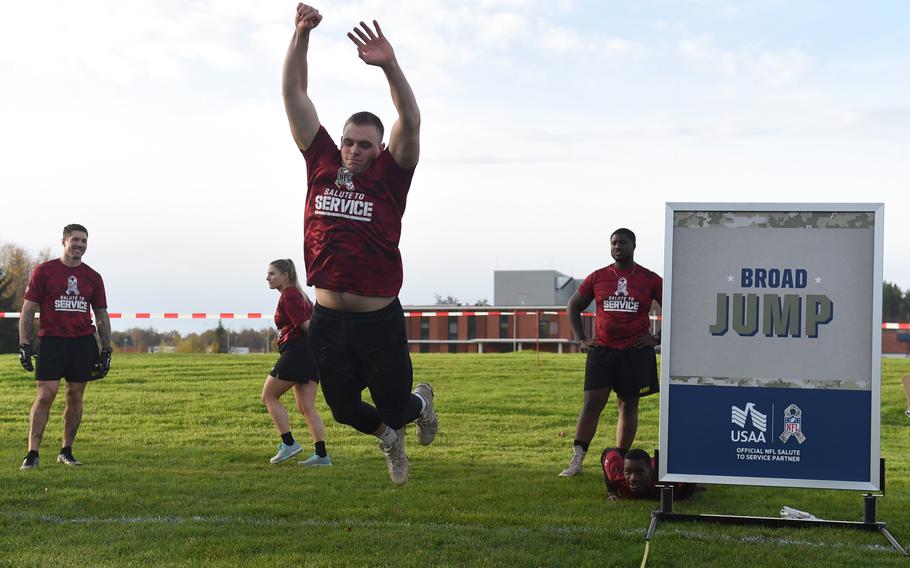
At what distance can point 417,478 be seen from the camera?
33.1 feet

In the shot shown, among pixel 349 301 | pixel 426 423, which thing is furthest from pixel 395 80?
pixel 426 423

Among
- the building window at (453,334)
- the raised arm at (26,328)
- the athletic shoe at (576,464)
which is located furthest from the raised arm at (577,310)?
the building window at (453,334)

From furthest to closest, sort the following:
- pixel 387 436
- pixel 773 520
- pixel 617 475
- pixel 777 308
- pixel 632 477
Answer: pixel 617 475 → pixel 632 477 → pixel 773 520 → pixel 777 308 → pixel 387 436

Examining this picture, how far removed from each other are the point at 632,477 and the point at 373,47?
441cm

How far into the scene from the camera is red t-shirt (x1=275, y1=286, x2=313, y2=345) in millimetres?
10500

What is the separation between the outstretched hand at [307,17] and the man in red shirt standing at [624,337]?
477cm

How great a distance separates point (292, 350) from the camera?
421 inches

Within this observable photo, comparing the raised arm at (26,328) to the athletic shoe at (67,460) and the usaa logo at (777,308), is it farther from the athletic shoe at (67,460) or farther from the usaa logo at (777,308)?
the usaa logo at (777,308)

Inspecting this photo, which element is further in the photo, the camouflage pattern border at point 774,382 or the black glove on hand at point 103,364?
the black glove on hand at point 103,364

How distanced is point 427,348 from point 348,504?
7290 centimetres

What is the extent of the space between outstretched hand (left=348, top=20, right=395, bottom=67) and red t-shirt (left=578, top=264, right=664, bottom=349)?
4.75 m

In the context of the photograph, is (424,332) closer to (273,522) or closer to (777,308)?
(273,522)

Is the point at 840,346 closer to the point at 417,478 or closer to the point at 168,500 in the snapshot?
the point at 417,478

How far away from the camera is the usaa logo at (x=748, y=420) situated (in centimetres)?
696
